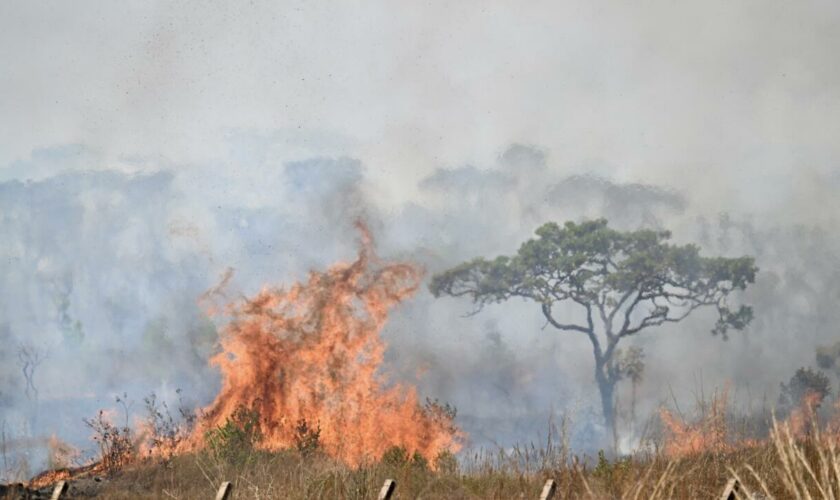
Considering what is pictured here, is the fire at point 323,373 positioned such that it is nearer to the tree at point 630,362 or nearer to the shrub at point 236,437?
the shrub at point 236,437

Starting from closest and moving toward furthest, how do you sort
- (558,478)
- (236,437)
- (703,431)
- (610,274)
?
(703,431) < (558,478) < (236,437) < (610,274)

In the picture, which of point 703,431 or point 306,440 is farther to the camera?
point 306,440

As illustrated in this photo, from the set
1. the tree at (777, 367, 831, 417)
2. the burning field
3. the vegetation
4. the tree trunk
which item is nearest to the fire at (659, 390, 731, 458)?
the vegetation

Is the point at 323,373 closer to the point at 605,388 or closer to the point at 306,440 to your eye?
the point at 306,440

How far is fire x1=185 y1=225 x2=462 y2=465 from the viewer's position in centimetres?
2017

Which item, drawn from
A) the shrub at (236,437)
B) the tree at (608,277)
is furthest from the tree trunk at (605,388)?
the shrub at (236,437)

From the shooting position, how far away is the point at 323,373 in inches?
870

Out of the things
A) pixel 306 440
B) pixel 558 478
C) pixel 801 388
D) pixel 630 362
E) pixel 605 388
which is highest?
pixel 630 362

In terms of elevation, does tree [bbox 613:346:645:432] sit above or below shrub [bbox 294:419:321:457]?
above

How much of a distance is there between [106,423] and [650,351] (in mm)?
28304

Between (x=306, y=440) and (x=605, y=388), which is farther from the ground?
(x=605, y=388)

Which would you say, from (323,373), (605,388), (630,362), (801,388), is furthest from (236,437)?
(801,388)

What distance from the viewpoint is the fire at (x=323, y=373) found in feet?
66.2

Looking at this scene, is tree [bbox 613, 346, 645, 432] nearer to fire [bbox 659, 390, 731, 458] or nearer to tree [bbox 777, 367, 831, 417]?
tree [bbox 777, 367, 831, 417]
